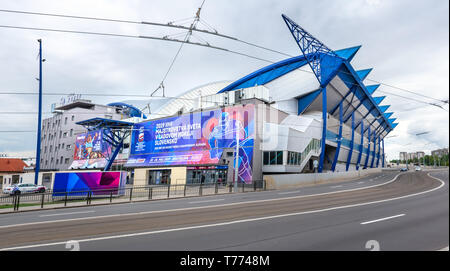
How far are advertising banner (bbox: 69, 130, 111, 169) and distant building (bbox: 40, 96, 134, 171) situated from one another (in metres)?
6.05

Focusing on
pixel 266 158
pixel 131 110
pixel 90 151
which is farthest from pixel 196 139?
pixel 131 110

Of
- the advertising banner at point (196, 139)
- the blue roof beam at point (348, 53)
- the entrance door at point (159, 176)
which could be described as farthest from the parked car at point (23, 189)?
the blue roof beam at point (348, 53)

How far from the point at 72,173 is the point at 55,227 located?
14665mm

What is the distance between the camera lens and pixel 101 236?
26.9 feet

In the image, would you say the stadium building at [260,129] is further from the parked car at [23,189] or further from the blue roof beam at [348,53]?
the parked car at [23,189]

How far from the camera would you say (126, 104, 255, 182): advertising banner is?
35156mm

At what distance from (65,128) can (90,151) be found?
18.7m

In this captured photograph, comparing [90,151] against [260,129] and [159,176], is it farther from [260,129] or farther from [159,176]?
[260,129]

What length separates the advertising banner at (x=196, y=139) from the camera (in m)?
35.2

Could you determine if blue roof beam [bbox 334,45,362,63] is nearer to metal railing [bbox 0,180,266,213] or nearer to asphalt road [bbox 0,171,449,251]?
metal railing [bbox 0,180,266,213]
